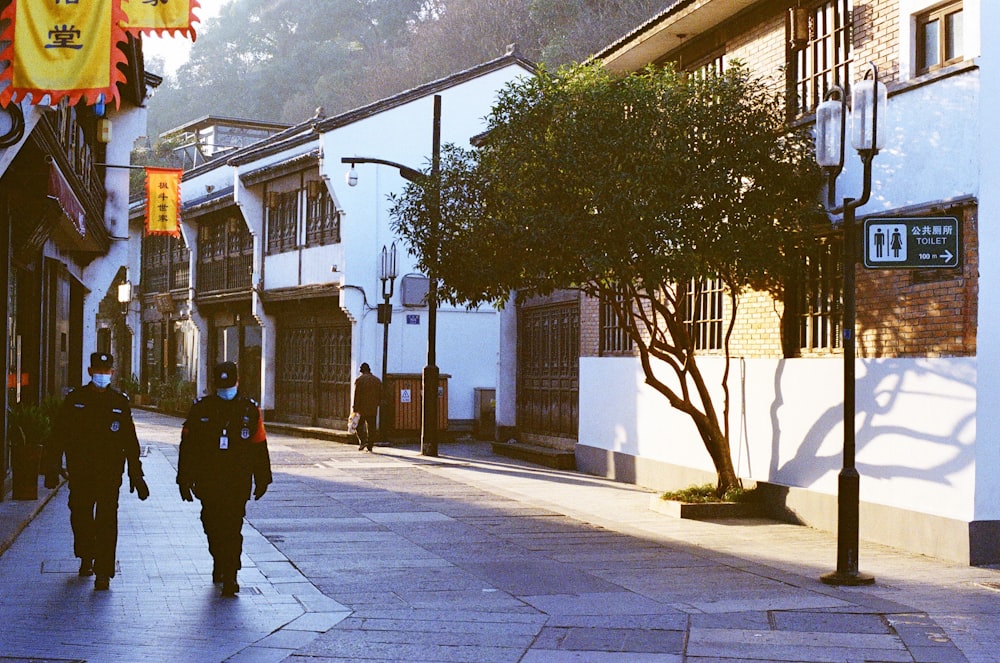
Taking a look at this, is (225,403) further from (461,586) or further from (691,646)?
(691,646)

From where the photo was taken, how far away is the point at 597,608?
8.84 meters

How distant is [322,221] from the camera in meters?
30.8

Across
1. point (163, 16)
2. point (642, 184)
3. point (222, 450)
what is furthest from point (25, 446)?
point (642, 184)

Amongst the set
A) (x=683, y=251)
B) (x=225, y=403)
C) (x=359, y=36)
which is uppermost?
(x=359, y=36)

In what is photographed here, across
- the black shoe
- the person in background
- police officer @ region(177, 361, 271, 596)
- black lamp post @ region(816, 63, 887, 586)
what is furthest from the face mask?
the person in background

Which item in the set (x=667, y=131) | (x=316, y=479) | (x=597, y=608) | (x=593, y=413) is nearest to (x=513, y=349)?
(x=593, y=413)

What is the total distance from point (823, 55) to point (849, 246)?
452cm

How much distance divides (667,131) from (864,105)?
128 inches

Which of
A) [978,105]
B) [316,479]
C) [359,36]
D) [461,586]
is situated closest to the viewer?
[461,586]

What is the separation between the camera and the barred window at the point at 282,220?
32428mm

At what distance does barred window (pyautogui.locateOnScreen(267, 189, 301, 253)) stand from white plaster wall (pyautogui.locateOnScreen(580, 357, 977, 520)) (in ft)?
53.5

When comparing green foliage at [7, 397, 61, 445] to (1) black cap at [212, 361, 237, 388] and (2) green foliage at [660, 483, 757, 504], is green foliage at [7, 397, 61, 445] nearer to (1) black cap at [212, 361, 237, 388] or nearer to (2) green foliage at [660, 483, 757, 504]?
(1) black cap at [212, 361, 237, 388]

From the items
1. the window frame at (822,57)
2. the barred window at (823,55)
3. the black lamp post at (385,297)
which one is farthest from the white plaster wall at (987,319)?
the black lamp post at (385,297)

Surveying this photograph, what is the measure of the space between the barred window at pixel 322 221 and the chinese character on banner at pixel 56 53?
774 inches
